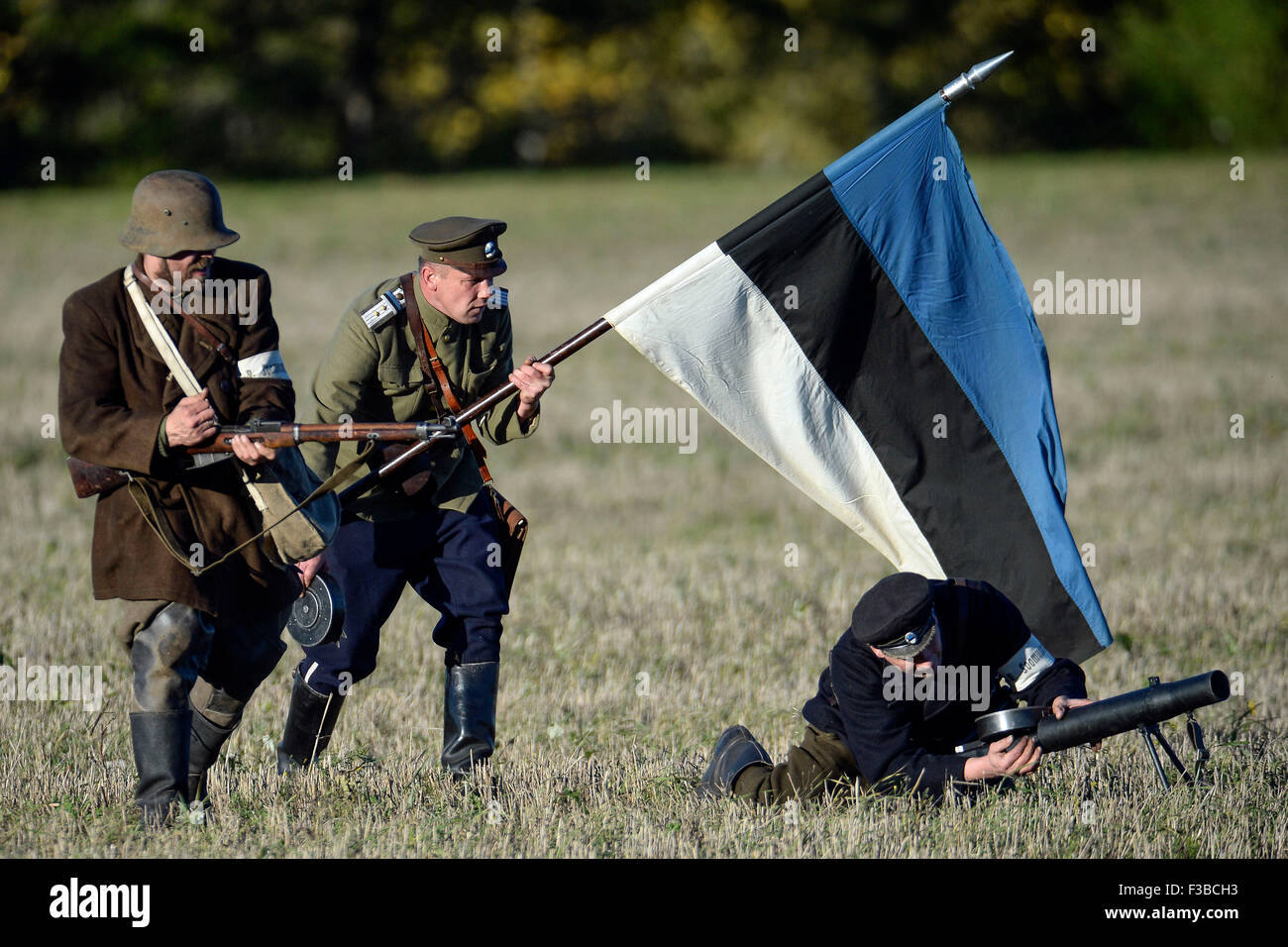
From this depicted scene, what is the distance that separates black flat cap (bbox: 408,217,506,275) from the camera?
641 cm

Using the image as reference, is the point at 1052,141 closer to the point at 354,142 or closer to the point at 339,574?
the point at 354,142

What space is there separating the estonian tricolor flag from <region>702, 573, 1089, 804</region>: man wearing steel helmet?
48cm

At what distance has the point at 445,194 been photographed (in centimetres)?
4150

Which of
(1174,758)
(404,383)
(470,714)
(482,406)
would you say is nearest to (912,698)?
(1174,758)

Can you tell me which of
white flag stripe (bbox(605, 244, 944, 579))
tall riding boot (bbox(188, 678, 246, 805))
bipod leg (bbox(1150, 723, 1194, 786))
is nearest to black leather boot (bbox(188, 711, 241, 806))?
tall riding boot (bbox(188, 678, 246, 805))

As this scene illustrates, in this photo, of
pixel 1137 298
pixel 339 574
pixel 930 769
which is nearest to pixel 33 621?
pixel 339 574

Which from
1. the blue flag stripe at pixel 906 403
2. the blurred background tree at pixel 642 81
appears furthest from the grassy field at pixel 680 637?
the blurred background tree at pixel 642 81

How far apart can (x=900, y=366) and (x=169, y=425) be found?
3.18 m

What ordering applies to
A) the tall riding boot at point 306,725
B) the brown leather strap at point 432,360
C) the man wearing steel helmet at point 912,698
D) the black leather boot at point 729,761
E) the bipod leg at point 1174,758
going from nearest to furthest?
1. the man wearing steel helmet at point 912,698
2. the bipod leg at point 1174,758
3. the black leather boot at point 729,761
4. the brown leather strap at point 432,360
5. the tall riding boot at point 306,725

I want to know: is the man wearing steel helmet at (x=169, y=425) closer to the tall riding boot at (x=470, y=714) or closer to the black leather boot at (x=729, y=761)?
the tall riding boot at (x=470, y=714)

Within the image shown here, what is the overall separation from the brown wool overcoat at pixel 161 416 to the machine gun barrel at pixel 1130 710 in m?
3.15

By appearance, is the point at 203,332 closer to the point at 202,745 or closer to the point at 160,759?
the point at 160,759

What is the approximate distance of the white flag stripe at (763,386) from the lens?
21.8 ft

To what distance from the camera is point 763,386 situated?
6.78 meters
